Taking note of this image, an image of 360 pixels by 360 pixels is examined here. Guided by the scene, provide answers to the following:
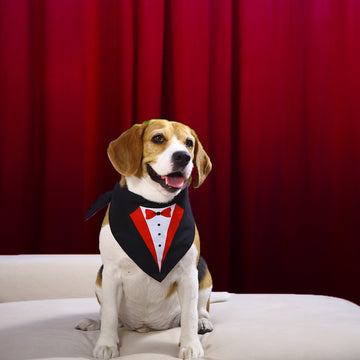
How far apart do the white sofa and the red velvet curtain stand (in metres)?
0.60

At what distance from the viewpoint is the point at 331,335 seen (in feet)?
4.00

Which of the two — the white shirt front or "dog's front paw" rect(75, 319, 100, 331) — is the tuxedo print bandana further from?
"dog's front paw" rect(75, 319, 100, 331)

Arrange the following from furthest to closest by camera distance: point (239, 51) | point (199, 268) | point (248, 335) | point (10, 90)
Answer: point (239, 51)
point (10, 90)
point (199, 268)
point (248, 335)

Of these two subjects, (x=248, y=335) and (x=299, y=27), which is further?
(x=299, y=27)

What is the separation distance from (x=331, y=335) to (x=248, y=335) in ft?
0.76

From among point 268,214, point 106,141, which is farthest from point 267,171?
point 106,141

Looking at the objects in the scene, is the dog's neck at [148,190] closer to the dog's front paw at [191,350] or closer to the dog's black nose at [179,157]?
the dog's black nose at [179,157]

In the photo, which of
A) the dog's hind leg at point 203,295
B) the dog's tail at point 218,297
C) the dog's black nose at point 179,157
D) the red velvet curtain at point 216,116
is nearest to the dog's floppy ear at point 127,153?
the dog's black nose at point 179,157

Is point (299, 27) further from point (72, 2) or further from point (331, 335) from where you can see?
point (331, 335)

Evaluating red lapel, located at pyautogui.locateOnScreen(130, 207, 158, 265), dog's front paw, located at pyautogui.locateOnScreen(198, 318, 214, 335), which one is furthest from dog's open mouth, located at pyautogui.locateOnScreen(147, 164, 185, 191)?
dog's front paw, located at pyautogui.locateOnScreen(198, 318, 214, 335)

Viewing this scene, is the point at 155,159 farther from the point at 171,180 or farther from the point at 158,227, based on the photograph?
the point at 158,227

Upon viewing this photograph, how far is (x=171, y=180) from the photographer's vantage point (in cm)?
126

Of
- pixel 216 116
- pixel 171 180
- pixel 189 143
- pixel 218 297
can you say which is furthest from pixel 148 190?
pixel 216 116

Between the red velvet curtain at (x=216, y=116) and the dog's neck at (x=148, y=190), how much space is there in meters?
1.07
